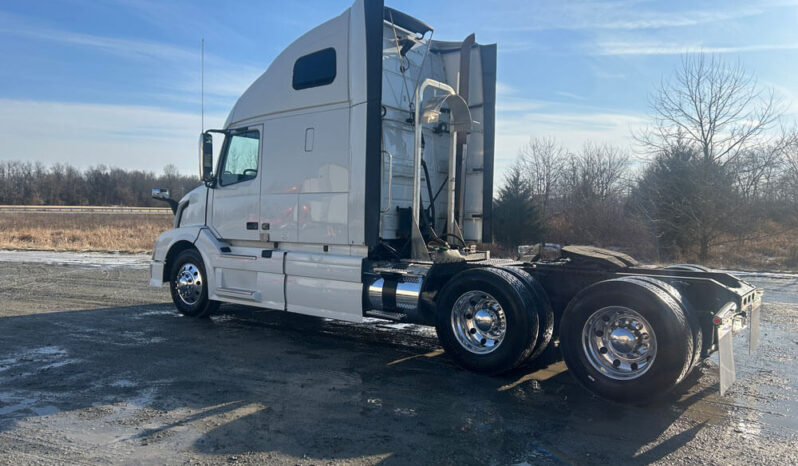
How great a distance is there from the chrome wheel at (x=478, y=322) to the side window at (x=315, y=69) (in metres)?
3.32

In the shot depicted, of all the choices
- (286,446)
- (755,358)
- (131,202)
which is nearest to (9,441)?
(286,446)

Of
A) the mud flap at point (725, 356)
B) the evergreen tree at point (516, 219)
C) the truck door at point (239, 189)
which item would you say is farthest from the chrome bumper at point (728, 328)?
the evergreen tree at point (516, 219)

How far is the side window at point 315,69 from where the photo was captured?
6.84 meters

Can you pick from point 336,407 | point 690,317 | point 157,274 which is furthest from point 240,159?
point 690,317

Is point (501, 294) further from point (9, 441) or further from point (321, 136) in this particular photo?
point (9, 441)

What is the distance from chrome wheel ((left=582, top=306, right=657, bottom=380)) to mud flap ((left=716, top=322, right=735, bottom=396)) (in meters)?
0.50

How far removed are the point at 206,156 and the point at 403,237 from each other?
3528 millimetres

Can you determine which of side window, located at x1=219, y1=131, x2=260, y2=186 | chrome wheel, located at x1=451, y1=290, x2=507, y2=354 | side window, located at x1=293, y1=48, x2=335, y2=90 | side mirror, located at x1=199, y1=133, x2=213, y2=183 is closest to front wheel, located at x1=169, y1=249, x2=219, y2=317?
side mirror, located at x1=199, y1=133, x2=213, y2=183

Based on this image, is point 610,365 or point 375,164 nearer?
point 610,365

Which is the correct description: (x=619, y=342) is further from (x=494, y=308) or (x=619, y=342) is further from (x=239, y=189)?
(x=239, y=189)

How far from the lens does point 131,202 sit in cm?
9381

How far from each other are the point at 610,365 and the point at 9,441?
15.6ft

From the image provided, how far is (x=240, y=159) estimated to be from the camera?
26.7 feet

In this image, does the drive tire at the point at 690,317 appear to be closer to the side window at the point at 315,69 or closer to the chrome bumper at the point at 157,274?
the side window at the point at 315,69
